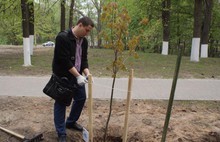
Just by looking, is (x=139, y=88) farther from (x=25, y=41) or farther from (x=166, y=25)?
(x=166, y=25)

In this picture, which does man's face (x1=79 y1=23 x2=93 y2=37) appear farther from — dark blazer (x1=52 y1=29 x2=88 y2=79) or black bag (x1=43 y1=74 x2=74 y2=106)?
black bag (x1=43 y1=74 x2=74 y2=106)

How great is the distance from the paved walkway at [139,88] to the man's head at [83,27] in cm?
265

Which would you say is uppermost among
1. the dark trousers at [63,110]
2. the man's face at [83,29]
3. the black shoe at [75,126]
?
the man's face at [83,29]

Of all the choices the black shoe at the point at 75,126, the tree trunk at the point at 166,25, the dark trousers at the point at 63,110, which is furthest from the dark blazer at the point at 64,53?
the tree trunk at the point at 166,25

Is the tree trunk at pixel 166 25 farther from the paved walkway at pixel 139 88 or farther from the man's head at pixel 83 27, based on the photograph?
the man's head at pixel 83 27

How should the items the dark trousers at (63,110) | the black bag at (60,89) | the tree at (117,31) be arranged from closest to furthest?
1. the tree at (117,31)
2. the black bag at (60,89)
3. the dark trousers at (63,110)

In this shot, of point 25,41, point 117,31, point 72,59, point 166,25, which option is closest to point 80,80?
Answer: point 72,59

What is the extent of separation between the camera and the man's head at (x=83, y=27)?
12.2 ft

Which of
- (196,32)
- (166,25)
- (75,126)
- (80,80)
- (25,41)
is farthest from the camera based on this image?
(166,25)

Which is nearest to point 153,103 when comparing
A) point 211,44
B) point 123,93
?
point 123,93

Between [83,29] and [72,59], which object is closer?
[83,29]

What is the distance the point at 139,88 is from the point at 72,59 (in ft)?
13.2

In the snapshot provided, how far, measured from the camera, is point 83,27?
12.3 feet

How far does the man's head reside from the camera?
12.2 feet
